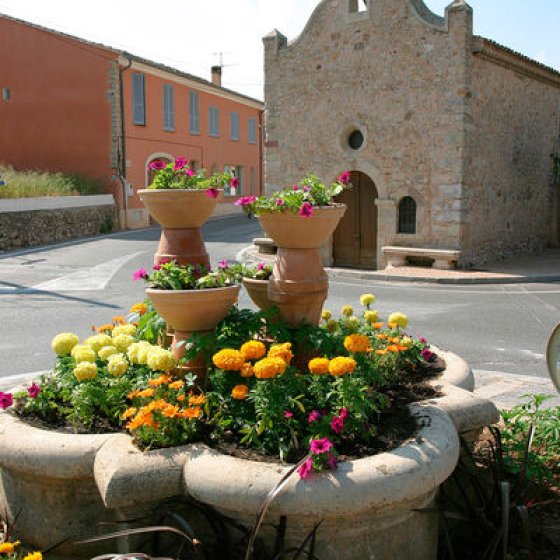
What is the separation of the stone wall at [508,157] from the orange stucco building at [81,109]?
13.2 meters

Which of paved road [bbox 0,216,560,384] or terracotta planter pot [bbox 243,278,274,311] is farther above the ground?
terracotta planter pot [bbox 243,278,274,311]

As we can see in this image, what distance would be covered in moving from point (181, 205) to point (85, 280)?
899 cm

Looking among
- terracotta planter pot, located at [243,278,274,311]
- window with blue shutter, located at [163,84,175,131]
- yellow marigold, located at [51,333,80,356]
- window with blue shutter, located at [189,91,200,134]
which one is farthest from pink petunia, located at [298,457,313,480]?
window with blue shutter, located at [189,91,200,134]

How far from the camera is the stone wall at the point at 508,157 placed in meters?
13.5

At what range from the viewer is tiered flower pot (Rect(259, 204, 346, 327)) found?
3582 mm

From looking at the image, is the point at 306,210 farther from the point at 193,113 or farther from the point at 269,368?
the point at 193,113

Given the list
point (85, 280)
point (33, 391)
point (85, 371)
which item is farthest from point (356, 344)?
point (85, 280)

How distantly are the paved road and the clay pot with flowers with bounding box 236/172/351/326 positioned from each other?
9.93ft

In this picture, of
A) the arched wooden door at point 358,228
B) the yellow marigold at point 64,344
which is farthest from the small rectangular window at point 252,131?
the yellow marigold at point 64,344

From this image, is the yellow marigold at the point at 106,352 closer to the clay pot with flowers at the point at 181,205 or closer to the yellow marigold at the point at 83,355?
the yellow marigold at the point at 83,355

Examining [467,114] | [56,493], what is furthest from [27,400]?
[467,114]

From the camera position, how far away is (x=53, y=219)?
1948 centimetres

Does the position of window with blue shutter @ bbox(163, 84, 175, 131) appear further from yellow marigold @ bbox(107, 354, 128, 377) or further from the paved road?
yellow marigold @ bbox(107, 354, 128, 377)

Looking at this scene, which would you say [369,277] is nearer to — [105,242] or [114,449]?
[105,242]
